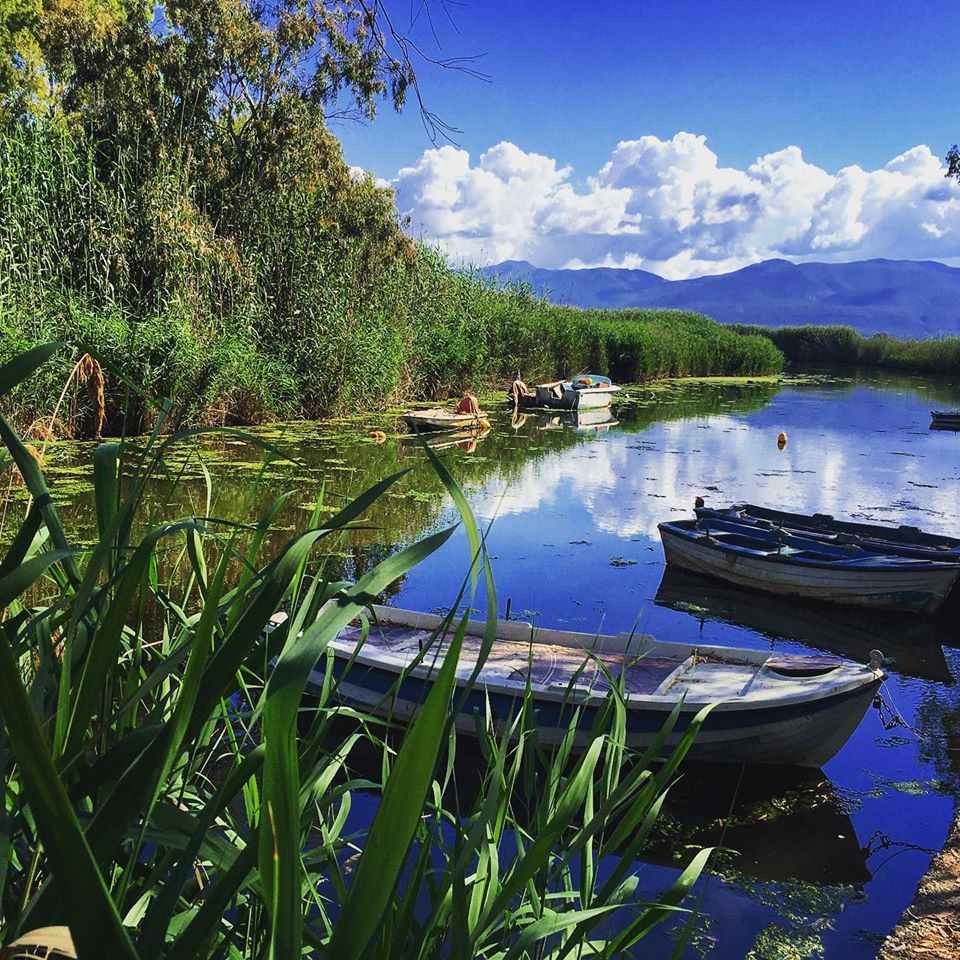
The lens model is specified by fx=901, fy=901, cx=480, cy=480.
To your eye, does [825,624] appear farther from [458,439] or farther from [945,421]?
[945,421]

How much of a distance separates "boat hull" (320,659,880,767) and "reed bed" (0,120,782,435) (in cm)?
557

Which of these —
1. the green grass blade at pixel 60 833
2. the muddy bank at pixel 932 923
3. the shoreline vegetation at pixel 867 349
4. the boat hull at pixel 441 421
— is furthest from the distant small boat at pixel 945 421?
the green grass blade at pixel 60 833

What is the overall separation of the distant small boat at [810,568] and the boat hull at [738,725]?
347cm

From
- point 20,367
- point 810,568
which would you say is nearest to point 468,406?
point 810,568

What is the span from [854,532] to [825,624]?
2.00 metres

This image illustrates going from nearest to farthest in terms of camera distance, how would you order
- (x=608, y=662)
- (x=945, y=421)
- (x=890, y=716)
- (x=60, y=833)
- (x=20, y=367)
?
(x=60, y=833) < (x=20, y=367) < (x=608, y=662) < (x=890, y=716) < (x=945, y=421)

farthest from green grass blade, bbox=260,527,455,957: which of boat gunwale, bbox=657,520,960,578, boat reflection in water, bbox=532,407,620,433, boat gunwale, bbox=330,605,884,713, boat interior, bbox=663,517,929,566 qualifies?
boat reflection in water, bbox=532,407,620,433

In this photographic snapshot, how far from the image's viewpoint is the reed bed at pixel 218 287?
39.1ft

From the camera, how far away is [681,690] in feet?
16.6

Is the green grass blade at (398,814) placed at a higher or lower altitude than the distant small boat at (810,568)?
higher

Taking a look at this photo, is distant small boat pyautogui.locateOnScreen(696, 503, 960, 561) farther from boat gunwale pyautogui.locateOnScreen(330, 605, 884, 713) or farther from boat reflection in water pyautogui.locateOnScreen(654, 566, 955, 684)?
boat gunwale pyautogui.locateOnScreen(330, 605, 884, 713)

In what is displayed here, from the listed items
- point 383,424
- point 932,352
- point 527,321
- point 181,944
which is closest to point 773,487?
point 383,424

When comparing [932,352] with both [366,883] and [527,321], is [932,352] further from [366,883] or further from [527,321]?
[366,883]

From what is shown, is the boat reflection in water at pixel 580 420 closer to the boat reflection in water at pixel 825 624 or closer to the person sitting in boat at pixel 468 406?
the person sitting in boat at pixel 468 406
